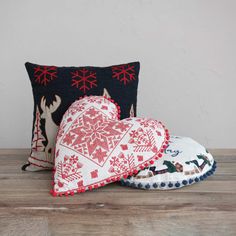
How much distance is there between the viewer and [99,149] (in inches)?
52.4

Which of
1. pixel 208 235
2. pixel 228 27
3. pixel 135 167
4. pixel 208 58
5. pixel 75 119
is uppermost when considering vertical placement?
pixel 228 27

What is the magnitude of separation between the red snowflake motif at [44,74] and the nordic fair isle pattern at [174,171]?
1.66ft

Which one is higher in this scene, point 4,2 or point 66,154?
point 4,2

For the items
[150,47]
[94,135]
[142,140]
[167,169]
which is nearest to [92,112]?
[94,135]

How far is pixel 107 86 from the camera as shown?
63.0 inches

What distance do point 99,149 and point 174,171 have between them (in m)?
0.26

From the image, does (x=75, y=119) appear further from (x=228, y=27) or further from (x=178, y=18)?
(x=228, y=27)

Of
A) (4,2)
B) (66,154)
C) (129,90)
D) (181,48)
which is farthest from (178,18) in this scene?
(66,154)

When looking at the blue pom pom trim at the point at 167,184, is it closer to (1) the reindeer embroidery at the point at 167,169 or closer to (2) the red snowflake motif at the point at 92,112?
(1) the reindeer embroidery at the point at 167,169

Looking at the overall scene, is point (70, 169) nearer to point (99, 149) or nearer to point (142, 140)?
point (99, 149)

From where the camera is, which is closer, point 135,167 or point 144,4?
point 135,167

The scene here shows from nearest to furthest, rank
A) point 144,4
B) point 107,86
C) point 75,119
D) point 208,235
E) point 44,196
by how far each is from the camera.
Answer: point 208,235 → point 44,196 → point 75,119 → point 107,86 → point 144,4

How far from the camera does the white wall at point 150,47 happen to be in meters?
2.01

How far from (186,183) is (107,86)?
50cm
